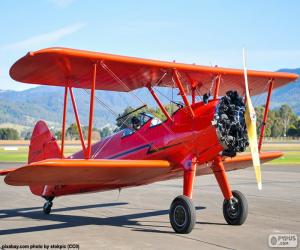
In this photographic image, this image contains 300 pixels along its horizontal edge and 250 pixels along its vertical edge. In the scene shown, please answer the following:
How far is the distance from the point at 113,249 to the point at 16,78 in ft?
15.6

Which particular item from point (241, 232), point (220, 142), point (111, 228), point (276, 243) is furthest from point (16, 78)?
point (276, 243)

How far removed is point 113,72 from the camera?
10.0 meters

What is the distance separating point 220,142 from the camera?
27.2ft

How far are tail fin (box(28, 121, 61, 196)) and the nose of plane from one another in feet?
15.2

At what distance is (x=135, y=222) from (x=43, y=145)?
3.63 m

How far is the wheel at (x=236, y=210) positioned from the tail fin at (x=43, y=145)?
4375mm

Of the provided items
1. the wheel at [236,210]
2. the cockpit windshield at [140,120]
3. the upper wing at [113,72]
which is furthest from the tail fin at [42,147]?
the wheel at [236,210]

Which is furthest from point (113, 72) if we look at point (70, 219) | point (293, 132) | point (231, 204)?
point (293, 132)

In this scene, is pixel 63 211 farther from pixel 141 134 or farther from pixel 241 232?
pixel 241 232

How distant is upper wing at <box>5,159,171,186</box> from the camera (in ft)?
25.3

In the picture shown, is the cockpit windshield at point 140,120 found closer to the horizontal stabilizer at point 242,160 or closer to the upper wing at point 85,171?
the upper wing at point 85,171

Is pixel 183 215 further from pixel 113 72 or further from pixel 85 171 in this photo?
pixel 113 72

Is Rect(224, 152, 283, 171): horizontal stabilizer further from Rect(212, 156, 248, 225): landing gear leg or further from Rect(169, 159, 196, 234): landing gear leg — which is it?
Rect(169, 159, 196, 234): landing gear leg

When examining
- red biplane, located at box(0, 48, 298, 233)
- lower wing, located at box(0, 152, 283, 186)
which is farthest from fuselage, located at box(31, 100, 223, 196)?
lower wing, located at box(0, 152, 283, 186)
